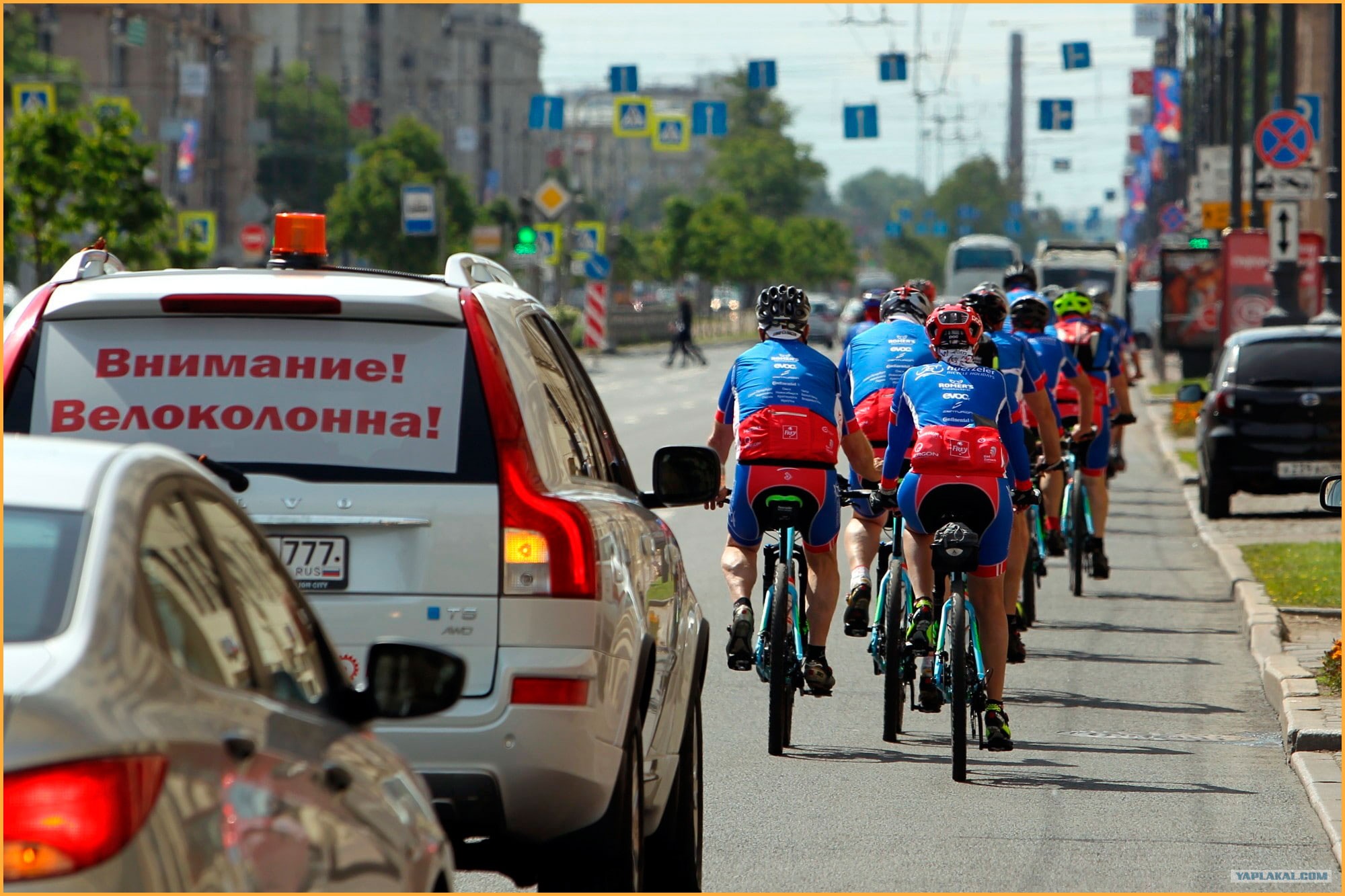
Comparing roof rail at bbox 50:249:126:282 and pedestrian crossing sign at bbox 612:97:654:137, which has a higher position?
pedestrian crossing sign at bbox 612:97:654:137

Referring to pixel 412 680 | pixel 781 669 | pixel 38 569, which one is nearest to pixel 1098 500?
pixel 781 669

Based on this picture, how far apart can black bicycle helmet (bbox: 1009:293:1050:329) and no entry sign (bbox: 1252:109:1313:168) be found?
12007mm

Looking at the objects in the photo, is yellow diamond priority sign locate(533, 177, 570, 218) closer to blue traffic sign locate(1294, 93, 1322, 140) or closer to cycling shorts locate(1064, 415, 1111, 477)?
blue traffic sign locate(1294, 93, 1322, 140)

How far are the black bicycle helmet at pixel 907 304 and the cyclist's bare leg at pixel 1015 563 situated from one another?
1.07 metres

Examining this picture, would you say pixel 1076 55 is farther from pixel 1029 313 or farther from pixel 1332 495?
pixel 1332 495

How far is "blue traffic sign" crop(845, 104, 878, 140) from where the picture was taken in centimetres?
5728

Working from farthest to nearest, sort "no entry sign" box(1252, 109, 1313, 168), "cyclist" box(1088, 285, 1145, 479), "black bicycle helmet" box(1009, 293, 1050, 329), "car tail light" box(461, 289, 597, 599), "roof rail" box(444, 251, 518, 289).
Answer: "no entry sign" box(1252, 109, 1313, 168), "cyclist" box(1088, 285, 1145, 479), "black bicycle helmet" box(1009, 293, 1050, 329), "roof rail" box(444, 251, 518, 289), "car tail light" box(461, 289, 597, 599)

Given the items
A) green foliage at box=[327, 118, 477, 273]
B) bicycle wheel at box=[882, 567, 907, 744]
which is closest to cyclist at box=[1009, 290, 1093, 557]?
bicycle wheel at box=[882, 567, 907, 744]

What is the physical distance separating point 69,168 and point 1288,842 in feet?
108

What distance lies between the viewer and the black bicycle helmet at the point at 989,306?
10812mm

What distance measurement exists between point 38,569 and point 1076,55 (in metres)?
55.4

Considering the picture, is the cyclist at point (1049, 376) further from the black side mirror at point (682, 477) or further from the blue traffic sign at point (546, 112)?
the blue traffic sign at point (546, 112)

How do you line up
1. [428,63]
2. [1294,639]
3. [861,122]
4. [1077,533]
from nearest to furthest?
[1294,639]
[1077,533]
[861,122]
[428,63]

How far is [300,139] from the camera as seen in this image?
124500 mm
